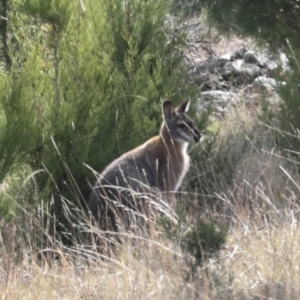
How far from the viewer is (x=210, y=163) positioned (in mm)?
10031

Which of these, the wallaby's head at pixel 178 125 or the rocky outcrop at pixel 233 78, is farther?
the rocky outcrop at pixel 233 78

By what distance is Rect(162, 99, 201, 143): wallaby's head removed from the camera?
8.96 meters

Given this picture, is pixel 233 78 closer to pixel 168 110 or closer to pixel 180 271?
pixel 168 110

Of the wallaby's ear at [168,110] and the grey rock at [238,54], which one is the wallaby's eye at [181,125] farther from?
the grey rock at [238,54]

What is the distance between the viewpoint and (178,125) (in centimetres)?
902

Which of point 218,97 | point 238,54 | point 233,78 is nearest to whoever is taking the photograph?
point 218,97

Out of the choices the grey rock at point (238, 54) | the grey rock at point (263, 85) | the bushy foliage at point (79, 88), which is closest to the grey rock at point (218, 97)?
the grey rock at point (263, 85)

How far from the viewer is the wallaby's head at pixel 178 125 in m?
8.96

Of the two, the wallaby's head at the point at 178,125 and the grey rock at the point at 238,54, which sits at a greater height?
the grey rock at the point at 238,54

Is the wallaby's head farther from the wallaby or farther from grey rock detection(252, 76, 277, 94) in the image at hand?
grey rock detection(252, 76, 277, 94)

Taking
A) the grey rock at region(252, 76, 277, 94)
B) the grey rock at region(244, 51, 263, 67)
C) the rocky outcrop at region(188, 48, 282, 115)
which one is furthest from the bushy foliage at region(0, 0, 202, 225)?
the grey rock at region(244, 51, 263, 67)

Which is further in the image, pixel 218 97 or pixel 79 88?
pixel 218 97

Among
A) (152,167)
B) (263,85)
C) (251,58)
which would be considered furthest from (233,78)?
(152,167)

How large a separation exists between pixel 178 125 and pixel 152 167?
0.67 meters
